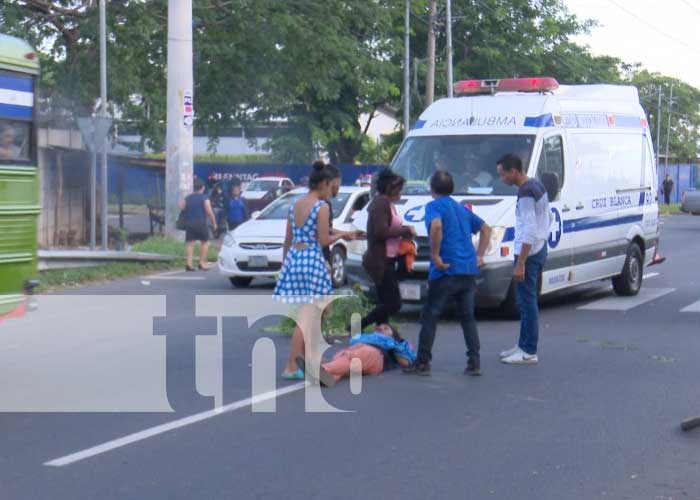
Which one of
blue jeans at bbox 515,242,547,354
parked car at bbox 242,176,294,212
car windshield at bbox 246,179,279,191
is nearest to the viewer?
blue jeans at bbox 515,242,547,354

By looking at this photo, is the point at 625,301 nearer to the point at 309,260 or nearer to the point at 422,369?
the point at 422,369

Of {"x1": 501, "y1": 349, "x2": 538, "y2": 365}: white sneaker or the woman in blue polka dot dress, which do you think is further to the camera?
{"x1": 501, "y1": 349, "x2": 538, "y2": 365}: white sneaker

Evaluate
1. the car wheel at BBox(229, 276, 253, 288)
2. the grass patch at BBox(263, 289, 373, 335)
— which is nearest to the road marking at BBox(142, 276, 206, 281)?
the car wheel at BBox(229, 276, 253, 288)

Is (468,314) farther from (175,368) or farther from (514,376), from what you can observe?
(175,368)

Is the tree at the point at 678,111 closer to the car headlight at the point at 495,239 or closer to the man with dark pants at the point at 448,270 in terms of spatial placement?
the car headlight at the point at 495,239

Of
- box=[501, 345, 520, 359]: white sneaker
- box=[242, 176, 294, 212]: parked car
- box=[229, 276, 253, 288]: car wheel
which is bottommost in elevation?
box=[501, 345, 520, 359]: white sneaker

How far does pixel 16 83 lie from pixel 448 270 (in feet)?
13.7

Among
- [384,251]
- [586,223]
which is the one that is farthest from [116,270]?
[384,251]

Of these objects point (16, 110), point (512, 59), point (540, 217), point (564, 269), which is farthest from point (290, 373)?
point (512, 59)

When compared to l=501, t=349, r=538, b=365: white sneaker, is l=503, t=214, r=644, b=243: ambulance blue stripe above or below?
above

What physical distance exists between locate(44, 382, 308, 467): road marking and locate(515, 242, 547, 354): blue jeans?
7.39 feet

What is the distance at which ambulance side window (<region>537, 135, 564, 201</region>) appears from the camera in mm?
13438

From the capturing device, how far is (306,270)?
904 cm

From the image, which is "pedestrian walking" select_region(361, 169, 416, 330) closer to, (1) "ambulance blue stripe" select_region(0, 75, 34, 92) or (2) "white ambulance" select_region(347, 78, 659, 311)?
(2) "white ambulance" select_region(347, 78, 659, 311)
